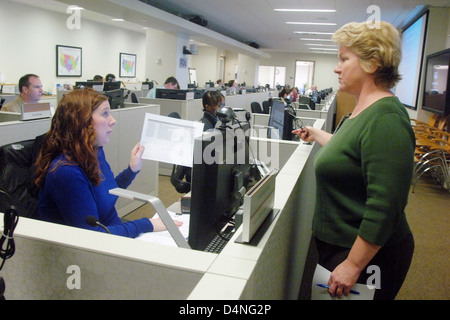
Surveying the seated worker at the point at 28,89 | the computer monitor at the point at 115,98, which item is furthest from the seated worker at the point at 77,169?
the seated worker at the point at 28,89

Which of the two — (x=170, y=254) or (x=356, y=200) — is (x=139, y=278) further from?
(x=356, y=200)

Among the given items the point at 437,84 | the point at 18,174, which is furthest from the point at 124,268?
the point at 437,84

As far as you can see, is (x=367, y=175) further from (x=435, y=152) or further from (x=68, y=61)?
(x=68, y=61)

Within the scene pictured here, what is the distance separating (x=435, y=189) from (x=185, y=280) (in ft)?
16.8

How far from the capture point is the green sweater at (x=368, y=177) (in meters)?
0.99

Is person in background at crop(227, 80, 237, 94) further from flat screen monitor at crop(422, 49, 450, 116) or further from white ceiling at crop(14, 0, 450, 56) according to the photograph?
flat screen monitor at crop(422, 49, 450, 116)

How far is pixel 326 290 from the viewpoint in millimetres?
1146

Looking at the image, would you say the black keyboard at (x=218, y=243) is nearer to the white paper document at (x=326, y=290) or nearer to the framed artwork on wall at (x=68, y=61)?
the white paper document at (x=326, y=290)

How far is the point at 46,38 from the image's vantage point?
920 centimetres

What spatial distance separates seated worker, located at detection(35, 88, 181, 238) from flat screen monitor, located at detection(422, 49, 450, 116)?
5.05 meters

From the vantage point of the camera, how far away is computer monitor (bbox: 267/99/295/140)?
2.89m

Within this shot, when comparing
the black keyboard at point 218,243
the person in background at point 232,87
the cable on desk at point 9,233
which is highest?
the person in background at point 232,87

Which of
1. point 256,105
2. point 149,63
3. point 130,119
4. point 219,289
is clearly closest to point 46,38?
point 149,63

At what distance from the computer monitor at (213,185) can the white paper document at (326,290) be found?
360 mm
